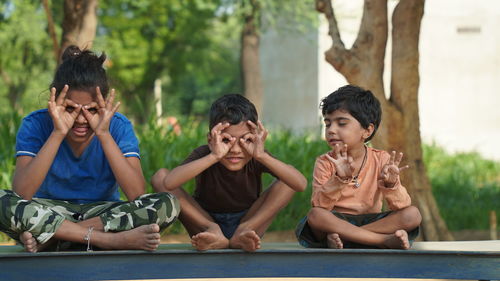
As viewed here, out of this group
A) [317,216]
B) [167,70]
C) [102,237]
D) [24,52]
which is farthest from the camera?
[167,70]

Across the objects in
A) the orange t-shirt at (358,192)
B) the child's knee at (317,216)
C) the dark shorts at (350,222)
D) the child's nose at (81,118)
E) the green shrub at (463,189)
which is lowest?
the green shrub at (463,189)

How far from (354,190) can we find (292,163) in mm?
4361

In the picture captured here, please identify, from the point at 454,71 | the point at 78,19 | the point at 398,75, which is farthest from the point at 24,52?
the point at 398,75

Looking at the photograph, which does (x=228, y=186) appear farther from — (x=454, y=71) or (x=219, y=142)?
(x=454, y=71)

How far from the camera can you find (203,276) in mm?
4102

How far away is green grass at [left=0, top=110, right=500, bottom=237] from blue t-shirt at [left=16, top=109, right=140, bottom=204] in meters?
2.72

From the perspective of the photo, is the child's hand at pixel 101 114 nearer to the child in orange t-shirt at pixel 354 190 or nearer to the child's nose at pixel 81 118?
the child's nose at pixel 81 118

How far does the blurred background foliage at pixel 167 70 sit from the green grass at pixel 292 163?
0.01 m

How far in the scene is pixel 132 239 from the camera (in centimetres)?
407

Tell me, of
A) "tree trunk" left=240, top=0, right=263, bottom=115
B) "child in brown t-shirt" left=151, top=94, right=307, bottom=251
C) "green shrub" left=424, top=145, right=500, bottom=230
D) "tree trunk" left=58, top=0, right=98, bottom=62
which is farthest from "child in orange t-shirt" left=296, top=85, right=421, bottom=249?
"tree trunk" left=240, top=0, right=263, bottom=115

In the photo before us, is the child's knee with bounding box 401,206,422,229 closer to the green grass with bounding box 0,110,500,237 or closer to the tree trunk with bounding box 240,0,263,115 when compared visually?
the green grass with bounding box 0,110,500,237

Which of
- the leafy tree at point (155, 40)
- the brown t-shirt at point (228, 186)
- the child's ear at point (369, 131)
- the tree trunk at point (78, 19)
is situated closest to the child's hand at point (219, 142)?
the brown t-shirt at point (228, 186)

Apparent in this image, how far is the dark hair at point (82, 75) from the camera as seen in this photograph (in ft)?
14.1

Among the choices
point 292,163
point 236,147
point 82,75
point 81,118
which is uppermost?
point 82,75
